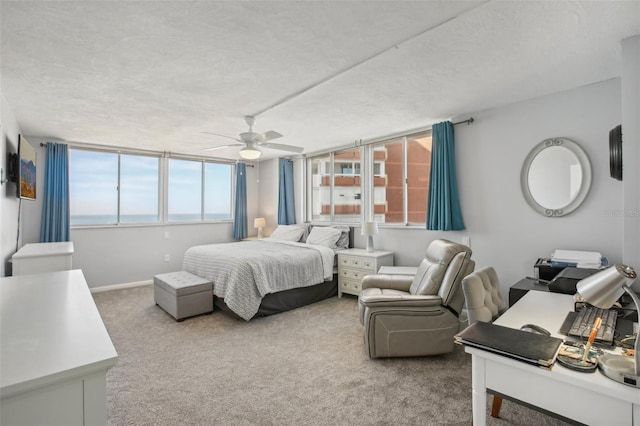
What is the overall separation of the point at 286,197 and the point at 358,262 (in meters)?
2.39

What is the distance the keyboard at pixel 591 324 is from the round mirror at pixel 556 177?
1.63 m

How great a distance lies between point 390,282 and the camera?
3.24 meters

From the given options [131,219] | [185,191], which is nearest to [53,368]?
[131,219]

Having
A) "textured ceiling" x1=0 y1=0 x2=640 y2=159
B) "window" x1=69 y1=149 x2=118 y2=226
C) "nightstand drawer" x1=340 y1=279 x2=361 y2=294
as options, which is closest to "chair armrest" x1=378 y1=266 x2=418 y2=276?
"nightstand drawer" x1=340 y1=279 x2=361 y2=294

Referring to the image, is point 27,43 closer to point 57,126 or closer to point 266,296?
point 57,126

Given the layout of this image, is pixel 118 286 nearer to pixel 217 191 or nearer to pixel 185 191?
pixel 185 191

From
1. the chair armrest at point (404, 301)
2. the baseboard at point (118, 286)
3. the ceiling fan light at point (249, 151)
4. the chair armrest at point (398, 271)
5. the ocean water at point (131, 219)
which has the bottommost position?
the baseboard at point (118, 286)

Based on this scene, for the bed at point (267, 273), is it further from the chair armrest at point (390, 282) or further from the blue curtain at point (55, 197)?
the blue curtain at point (55, 197)

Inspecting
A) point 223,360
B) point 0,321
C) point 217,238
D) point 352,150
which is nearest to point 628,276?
point 0,321

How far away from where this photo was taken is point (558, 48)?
206 cm

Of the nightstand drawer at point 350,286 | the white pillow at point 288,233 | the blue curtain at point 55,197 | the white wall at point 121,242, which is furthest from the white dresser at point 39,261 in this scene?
the nightstand drawer at point 350,286

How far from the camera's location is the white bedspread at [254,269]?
11.4 feet

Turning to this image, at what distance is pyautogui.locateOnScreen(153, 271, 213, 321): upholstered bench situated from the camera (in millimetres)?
3510

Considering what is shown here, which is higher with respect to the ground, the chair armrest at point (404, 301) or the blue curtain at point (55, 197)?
the blue curtain at point (55, 197)
